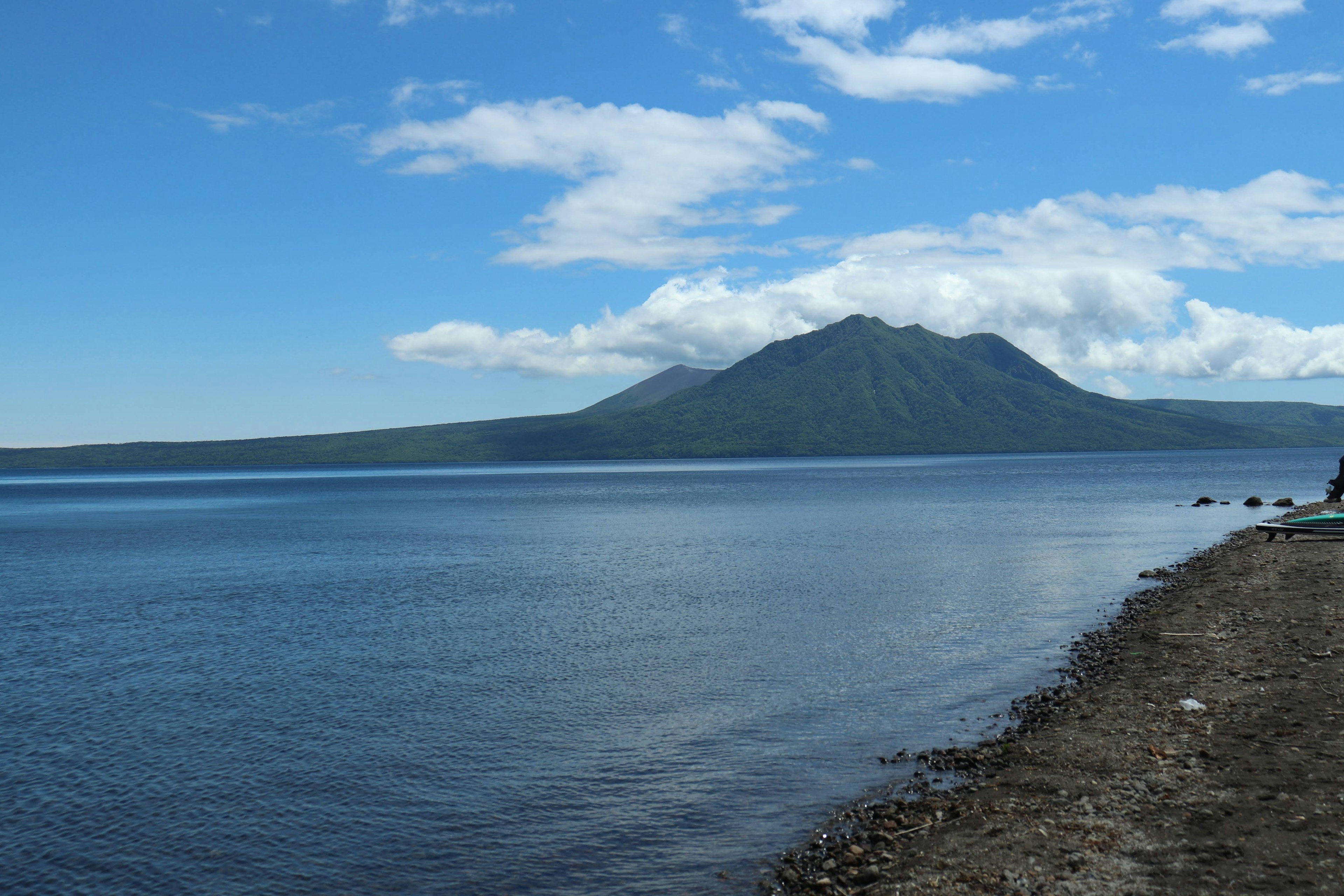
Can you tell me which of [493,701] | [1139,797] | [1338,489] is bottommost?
[493,701]

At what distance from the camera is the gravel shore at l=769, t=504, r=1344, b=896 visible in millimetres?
12820

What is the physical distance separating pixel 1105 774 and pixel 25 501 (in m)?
213

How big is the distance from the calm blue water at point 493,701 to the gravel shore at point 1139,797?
1.77 metres

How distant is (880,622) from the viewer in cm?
3681

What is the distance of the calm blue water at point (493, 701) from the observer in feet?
53.9

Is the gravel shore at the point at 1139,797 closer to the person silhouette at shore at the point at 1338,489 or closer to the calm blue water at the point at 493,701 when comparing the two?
the calm blue water at the point at 493,701

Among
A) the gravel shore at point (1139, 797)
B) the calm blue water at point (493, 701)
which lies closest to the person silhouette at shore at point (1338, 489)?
the calm blue water at point (493, 701)

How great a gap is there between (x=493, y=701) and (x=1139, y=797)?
57.0ft

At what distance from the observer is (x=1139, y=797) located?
15688 mm

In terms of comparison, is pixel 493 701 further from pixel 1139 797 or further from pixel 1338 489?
pixel 1338 489

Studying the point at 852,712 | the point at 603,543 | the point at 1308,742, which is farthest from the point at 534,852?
the point at 603,543

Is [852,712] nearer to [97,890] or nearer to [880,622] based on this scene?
[880,622]

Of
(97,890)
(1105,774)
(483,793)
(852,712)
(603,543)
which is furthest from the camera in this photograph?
(603,543)

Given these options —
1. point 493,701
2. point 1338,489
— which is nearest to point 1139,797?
point 493,701
